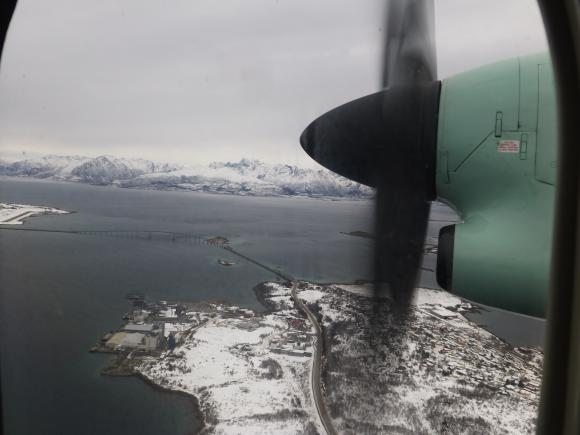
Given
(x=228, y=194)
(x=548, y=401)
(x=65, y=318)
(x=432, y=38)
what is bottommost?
(x=65, y=318)

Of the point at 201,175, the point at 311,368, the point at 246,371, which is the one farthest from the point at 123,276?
the point at 311,368

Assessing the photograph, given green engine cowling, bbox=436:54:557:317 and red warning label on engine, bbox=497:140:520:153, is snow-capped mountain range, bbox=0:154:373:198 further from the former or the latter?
red warning label on engine, bbox=497:140:520:153

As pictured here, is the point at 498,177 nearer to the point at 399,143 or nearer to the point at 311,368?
the point at 399,143

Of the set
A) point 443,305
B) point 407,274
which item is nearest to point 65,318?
point 407,274

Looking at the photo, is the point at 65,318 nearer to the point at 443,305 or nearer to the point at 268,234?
the point at 268,234

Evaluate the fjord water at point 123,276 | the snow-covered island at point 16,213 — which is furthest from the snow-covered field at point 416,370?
the snow-covered island at point 16,213
